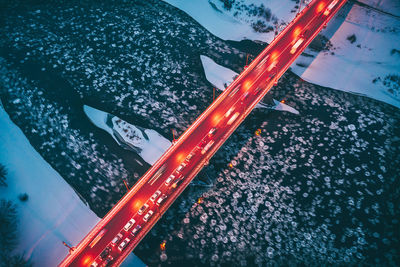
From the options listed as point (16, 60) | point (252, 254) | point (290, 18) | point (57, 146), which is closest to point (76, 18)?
point (16, 60)

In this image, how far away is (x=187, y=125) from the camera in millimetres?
24984

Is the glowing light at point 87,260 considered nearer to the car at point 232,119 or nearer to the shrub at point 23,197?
the shrub at point 23,197

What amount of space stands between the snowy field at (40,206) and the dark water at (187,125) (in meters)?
0.94

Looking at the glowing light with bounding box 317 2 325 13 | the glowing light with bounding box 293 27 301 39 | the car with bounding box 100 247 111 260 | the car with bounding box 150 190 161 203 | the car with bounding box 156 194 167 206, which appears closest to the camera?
the car with bounding box 100 247 111 260

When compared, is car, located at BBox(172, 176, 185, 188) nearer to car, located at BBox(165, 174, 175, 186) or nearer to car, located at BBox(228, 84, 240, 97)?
car, located at BBox(165, 174, 175, 186)

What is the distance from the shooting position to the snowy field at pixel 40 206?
1923 cm

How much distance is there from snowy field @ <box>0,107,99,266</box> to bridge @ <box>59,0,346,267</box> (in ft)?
15.5

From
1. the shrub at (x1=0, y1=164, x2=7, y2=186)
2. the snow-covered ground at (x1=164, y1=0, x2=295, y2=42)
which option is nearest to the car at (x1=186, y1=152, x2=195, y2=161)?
the shrub at (x1=0, y1=164, x2=7, y2=186)

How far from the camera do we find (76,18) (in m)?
33.3

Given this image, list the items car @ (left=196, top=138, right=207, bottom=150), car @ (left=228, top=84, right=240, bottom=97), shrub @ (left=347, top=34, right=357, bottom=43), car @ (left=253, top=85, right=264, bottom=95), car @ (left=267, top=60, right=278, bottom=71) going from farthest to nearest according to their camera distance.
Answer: shrub @ (left=347, top=34, right=357, bottom=43) < car @ (left=267, top=60, right=278, bottom=71) < car @ (left=228, top=84, right=240, bottom=97) < car @ (left=253, top=85, right=264, bottom=95) < car @ (left=196, top=138, right=207, bottom=150)

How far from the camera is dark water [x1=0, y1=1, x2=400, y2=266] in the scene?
19203 mm

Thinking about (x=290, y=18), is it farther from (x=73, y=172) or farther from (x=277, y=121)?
(x=73, y=172)

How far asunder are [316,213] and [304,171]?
12.3 ft

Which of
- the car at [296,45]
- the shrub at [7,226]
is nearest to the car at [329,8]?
the car at [296,45]
